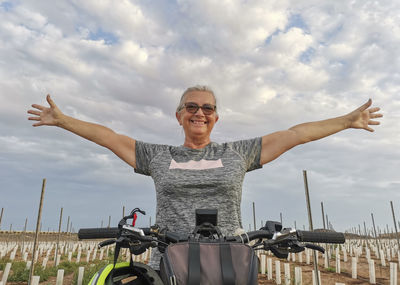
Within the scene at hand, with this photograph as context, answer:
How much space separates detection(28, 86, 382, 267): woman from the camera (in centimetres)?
218

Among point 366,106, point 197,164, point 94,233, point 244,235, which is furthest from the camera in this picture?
point 366,106

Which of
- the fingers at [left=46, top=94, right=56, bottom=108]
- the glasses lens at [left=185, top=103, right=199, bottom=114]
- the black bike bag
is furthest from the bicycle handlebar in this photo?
the fingers at [left=46, top=94, right=56, bottom=108]

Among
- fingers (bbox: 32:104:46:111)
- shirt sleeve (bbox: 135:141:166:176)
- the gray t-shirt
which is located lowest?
the gray t-shirt

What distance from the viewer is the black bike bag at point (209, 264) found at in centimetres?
122

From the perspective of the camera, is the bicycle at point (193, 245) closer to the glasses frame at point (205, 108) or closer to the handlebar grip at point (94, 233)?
the handlebar grip at point (94, 233)

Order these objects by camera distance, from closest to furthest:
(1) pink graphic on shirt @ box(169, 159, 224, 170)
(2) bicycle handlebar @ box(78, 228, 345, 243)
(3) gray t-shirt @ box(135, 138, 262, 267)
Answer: (2) bicycle handlebar @ box(78, 228, 345, 243)
(3) gray t-shirt @ box(135, 138, 262, 267)
(1) pink graphic on shirt @ box(169, 159, 224, 170)

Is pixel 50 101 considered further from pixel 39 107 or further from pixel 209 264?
pixel 209 264

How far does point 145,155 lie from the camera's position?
261 cm

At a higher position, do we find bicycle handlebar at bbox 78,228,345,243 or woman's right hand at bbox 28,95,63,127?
woman's right hand at bbox 28,95,63,127

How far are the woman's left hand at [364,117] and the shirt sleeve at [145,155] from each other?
1709 mm

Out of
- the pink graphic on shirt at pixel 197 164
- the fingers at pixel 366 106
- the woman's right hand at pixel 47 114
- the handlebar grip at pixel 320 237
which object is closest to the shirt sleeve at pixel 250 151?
the pink graphic on shirt at pixel 197 164

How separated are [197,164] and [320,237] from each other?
951 millimetres

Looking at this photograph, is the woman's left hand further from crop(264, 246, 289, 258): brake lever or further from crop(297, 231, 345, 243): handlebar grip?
crop(264, 246, 289, 258): brake lever

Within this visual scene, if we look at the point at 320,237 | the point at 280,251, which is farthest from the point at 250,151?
the point at 280,251
